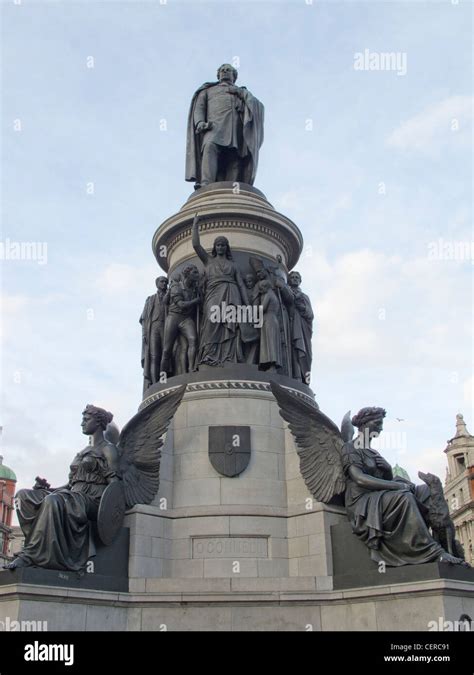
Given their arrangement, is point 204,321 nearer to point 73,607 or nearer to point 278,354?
point 278,354

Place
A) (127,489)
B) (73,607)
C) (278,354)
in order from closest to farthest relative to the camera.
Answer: (73,607) → (127,489) → (278,354)

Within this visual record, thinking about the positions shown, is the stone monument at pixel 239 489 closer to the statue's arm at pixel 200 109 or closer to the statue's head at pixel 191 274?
the statue's head at pixel 191 274

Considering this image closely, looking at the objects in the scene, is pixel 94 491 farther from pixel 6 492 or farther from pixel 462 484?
pixel 6 492

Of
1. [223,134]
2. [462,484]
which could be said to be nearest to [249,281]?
[223,134]

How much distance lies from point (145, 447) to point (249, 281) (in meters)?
5.07

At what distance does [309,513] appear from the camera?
1428 centimetres

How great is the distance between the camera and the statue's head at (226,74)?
22250 millimetres

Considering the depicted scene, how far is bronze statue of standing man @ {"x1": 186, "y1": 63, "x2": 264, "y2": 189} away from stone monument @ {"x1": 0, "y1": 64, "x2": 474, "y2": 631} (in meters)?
0.82

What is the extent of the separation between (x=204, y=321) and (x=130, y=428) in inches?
134

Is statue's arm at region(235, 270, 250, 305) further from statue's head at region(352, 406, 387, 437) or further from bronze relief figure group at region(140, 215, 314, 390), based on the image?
statue's head at region(352, 406, 387, 437)

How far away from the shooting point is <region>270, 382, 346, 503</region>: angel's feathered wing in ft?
47.1

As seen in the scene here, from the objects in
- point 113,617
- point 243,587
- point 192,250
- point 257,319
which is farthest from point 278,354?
point 113,617

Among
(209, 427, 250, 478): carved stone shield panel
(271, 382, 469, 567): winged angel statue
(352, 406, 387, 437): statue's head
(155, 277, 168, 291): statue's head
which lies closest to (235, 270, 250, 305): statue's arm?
(155, 277, 168, 291): statue's head

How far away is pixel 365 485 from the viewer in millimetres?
13641
